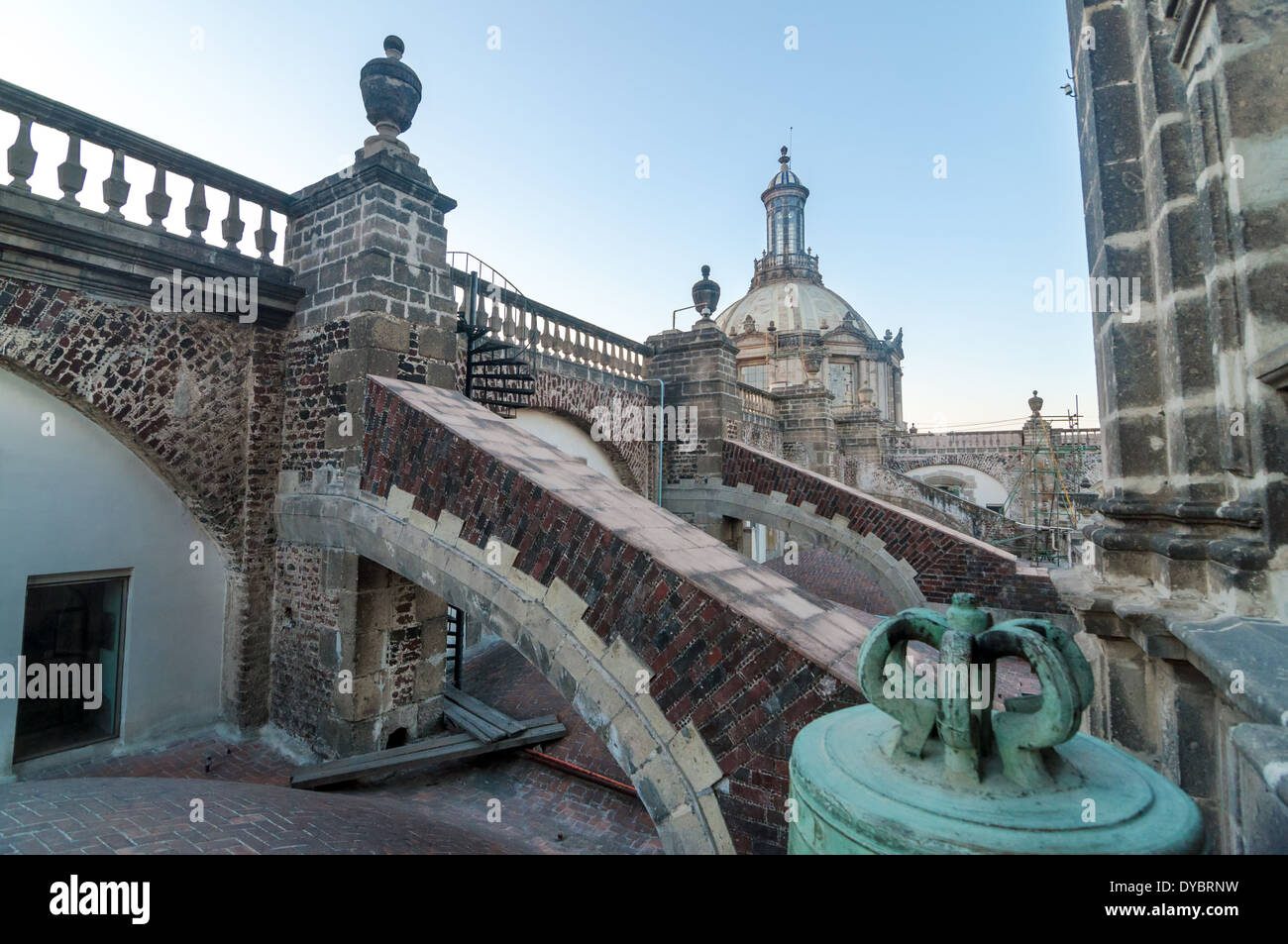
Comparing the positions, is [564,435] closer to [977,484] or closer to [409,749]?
[409,749]

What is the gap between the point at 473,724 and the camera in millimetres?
7160

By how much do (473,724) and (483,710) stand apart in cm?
49

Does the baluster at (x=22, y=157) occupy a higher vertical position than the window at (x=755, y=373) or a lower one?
lower

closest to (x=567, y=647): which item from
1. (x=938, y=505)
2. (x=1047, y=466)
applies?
(x=938, y=505)

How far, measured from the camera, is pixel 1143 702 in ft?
9.86

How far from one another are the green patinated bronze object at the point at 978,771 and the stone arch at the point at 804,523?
8.47 m

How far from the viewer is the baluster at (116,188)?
5836mm

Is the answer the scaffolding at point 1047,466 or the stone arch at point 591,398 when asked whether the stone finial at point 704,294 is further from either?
the scaffolding at point 1047,466

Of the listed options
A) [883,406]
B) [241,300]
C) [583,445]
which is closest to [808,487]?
[583,445]

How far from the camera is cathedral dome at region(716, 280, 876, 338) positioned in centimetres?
4088

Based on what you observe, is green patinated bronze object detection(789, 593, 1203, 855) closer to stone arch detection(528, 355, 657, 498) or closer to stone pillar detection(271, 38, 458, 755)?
stone pillar detection(271, 38, 458, 755)

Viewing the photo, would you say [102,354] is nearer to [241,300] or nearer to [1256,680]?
[241,300]

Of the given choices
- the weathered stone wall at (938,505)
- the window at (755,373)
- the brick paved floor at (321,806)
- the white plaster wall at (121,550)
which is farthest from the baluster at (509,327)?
the window at (755,373)

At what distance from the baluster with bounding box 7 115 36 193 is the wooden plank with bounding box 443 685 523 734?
6379 mm
